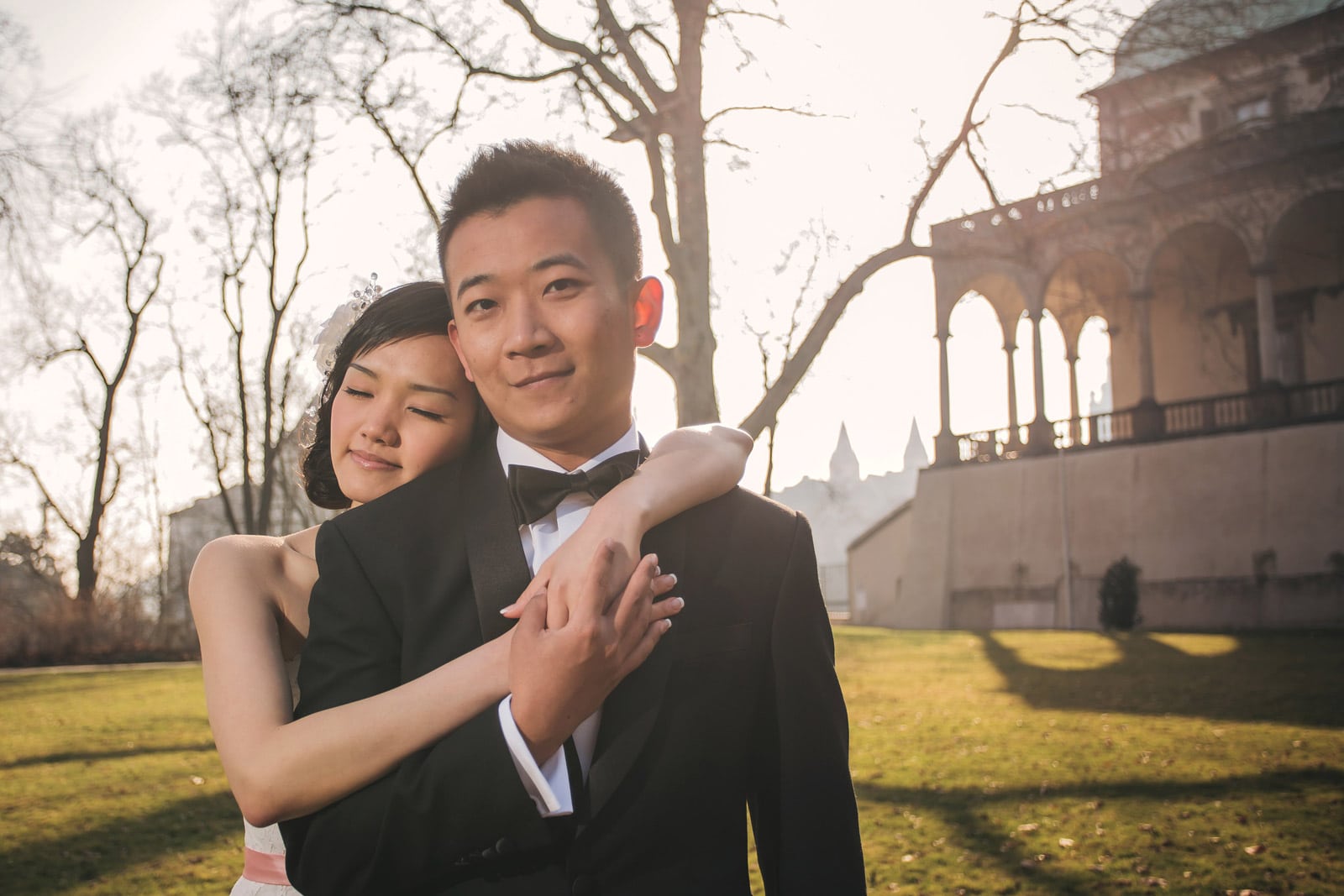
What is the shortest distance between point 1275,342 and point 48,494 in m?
40.5

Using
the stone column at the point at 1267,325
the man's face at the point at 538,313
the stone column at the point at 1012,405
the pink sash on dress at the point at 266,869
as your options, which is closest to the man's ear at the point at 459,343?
the man's face at the point at 538,313

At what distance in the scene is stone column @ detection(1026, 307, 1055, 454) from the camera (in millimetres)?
28234

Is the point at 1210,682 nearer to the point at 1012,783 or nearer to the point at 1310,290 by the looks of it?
the point at 1012,783

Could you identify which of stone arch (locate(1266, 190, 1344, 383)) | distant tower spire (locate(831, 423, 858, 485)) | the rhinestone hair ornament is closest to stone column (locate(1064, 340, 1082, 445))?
stone arch (locate(1266, 190, 1344, 383))

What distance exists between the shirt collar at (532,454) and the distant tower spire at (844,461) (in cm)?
12381

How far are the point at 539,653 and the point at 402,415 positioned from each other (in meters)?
1.24

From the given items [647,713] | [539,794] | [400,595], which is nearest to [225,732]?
[400,595]

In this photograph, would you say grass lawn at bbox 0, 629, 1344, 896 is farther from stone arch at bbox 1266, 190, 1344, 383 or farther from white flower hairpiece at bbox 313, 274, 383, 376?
stone arch at bbox 1266, 190, 1344, 383

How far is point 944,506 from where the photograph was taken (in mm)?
30266

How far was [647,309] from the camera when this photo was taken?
7.13ft

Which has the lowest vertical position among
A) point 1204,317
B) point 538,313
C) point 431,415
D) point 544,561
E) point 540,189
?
point 544,561

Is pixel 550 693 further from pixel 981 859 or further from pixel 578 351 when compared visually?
pixel 981 859

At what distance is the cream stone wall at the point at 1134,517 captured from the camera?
2334cm

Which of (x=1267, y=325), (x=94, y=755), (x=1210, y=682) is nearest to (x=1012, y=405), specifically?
(x=1267, y=325)
